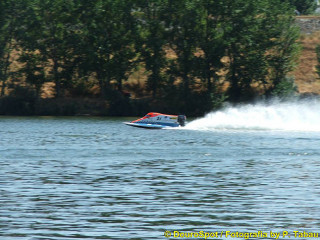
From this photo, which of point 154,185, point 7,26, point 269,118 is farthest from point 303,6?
point 154,185

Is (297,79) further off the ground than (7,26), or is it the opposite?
(7,26)

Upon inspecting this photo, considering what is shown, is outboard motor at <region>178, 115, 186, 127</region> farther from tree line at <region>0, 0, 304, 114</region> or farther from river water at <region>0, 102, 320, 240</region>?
tree line at <region>0, 0, 304, 114</region>

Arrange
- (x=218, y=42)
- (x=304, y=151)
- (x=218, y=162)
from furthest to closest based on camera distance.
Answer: (x=218, y=42)
(x=304, y=151)
(x=218, y=162)

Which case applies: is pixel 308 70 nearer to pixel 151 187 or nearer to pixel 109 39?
pixel 109 39

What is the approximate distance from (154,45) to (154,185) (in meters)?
64.3

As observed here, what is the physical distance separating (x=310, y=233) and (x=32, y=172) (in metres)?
15.2

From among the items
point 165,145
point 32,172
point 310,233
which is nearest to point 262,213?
point 310,233

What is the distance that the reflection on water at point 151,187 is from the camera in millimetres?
18594

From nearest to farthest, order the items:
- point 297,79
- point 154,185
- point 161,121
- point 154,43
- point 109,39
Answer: point 154,185 < point 161,121 < point 154,43 < point 109,39 < point 297,79

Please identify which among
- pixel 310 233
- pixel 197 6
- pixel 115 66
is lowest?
pixel 310 233

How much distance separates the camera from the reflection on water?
18.6 meters

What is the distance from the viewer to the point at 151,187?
1006 inches

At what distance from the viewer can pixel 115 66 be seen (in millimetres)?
90125

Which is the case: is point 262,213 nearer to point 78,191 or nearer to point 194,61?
point 78,191
